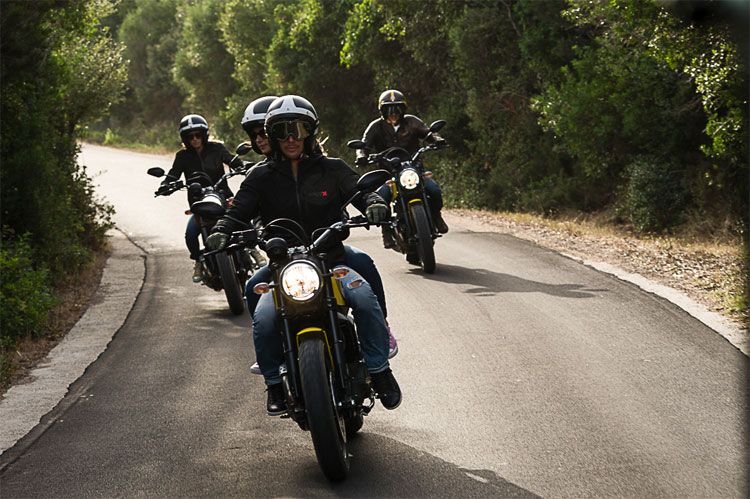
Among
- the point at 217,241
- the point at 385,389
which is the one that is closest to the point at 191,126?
the point at 217,241

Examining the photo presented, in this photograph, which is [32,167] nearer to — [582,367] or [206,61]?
[582,367]

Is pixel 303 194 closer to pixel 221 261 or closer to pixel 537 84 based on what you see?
pixel 221 261

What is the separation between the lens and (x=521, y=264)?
477 inches

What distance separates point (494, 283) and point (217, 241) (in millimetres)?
5937

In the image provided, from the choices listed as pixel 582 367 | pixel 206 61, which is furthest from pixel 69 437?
pixel 206 61

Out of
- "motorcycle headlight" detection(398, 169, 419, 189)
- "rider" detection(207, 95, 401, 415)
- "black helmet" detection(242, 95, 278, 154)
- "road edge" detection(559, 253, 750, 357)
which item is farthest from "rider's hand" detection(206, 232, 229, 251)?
"motorcycle headlight" detection(398, 169, 419, 189)

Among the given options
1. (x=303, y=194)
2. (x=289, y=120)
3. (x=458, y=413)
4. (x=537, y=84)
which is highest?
(x=537, y=84)

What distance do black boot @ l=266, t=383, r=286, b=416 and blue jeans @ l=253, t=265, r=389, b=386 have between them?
43 mm

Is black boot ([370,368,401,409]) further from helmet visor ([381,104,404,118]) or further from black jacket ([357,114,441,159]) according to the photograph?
black jacket ([357,114,441,159])

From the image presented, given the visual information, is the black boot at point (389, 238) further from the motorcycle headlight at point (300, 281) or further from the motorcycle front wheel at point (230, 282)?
the motorcycle headlight at point (300, 281)

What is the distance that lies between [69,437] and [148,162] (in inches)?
1177

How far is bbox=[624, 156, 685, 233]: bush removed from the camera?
17.2 m

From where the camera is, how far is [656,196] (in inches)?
679

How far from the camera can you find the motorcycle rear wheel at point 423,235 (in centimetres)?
1108
